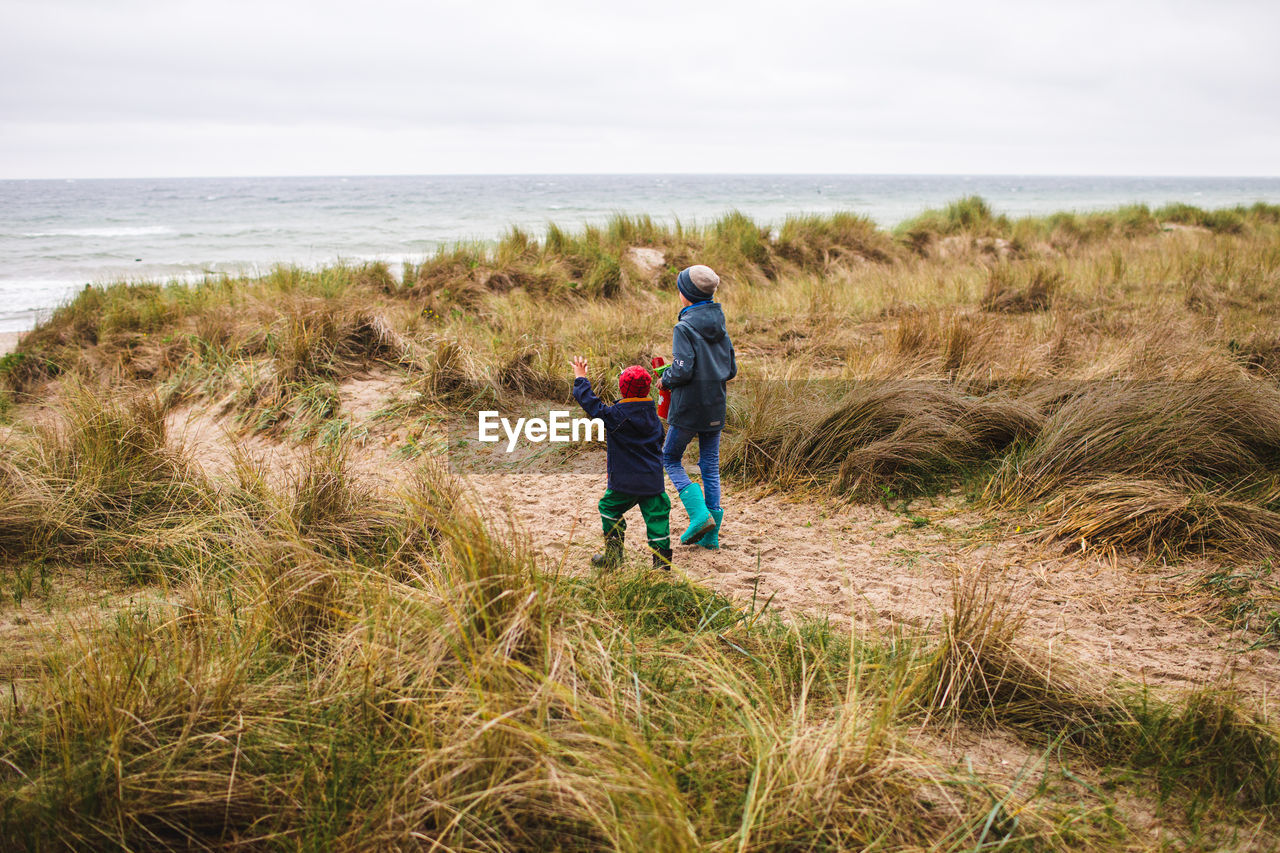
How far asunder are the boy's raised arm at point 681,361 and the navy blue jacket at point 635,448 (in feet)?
1.01

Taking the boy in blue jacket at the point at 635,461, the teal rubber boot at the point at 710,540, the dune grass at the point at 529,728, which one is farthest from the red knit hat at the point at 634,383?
the dune grass at the point at 529,728

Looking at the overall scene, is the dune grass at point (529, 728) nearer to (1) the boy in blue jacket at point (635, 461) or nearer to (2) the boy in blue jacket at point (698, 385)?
(1) the boy in blue jacket at point (635, 461)

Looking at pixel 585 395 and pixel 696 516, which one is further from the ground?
pixel 585 395

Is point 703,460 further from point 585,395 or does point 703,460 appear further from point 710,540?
point 585,395

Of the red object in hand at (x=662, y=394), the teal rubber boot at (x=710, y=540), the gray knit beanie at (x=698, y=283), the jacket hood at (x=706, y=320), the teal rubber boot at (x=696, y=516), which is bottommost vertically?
the teal rubber boot at (x=710, y=540)

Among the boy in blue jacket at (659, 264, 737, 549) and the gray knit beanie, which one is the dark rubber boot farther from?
the gray knit beanie

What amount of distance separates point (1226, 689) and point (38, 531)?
5.52 meters

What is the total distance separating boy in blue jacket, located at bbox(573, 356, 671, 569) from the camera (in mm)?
4004

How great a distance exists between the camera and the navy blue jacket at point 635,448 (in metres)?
4.00

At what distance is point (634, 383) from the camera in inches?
159

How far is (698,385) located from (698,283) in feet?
1.93

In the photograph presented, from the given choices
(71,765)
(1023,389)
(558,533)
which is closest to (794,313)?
(1023,389)

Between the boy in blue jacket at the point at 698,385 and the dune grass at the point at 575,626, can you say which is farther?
the boy in blue jacket at the point at 698,385

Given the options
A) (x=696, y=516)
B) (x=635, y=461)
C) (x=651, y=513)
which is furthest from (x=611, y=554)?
(x=696, y=516)
